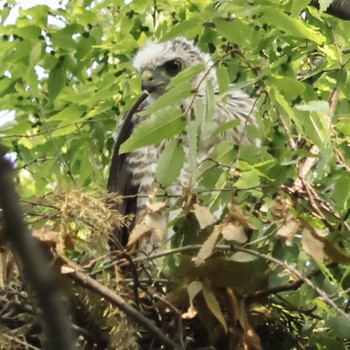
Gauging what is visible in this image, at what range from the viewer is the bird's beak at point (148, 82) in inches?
151

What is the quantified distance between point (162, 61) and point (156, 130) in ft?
6.91

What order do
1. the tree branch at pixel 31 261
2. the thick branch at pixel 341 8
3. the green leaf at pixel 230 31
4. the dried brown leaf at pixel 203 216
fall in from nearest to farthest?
the tree branch at pixel 31 261
the dried brown leaf at pixel 203 216
the green leaf at pixel 230 31
the thick branch at pixel 341 8

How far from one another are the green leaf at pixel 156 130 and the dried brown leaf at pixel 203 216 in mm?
180

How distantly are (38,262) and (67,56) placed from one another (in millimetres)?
2781

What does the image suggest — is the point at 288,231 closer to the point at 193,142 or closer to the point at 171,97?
the point at 193,142

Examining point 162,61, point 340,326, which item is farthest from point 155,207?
point 162,61

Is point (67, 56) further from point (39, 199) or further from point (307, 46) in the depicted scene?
point (39, 199)

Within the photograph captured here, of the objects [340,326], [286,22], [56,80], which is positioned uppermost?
[286,22]

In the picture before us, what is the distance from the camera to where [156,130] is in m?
1.96

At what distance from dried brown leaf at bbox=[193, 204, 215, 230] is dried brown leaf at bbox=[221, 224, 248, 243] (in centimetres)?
5

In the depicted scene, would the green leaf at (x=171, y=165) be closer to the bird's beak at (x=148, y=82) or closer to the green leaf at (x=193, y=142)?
the green leaf at (x=193, y=142)

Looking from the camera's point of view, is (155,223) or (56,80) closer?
(155,223)

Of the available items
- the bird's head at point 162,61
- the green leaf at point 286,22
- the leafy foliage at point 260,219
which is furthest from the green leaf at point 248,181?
the bird's head at point 162,61

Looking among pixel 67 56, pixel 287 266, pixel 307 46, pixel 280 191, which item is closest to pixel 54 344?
pixel 287 266
